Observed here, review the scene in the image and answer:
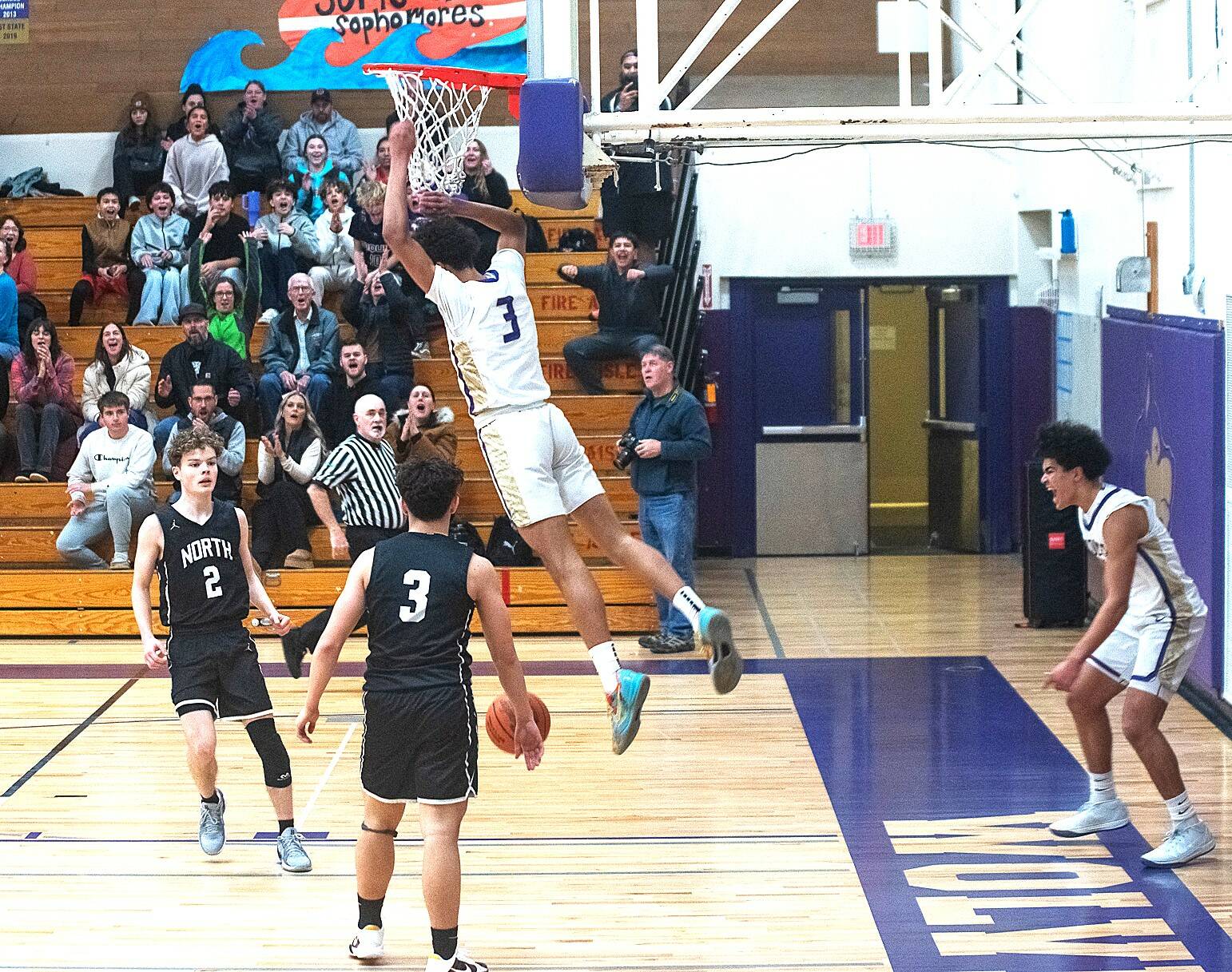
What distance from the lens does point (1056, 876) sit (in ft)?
20.3

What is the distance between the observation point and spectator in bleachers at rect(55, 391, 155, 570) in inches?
417

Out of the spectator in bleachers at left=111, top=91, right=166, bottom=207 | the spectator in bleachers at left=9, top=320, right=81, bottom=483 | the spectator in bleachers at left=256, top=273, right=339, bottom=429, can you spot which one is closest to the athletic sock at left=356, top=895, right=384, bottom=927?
the spectator in bleachers at left=256, top=273, right=339, bottom=429

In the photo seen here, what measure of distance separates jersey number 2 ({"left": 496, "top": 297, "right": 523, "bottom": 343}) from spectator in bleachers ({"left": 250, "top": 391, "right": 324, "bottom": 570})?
16.9ft

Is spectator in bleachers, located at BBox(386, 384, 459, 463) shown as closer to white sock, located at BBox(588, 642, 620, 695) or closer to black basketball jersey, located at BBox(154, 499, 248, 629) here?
black basketball jersey, located at BBox(154, 499, 248, 629)

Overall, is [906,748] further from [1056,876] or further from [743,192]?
[743,192]

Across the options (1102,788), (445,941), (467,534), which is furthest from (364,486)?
(1102,788)

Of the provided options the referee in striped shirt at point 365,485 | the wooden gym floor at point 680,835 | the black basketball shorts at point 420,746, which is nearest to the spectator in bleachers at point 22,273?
the wooden gym floor at point 680,835

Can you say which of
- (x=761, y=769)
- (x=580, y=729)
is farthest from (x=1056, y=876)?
(x=580, y=729)

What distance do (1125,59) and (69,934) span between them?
8.26 meters

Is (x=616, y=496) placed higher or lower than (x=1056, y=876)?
higher

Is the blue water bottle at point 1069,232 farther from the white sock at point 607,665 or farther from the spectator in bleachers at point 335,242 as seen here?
the white sock at point 607,665

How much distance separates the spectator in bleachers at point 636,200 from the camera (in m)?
12.1

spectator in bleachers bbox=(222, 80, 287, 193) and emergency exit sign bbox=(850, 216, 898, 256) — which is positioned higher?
spectator in bleachers bbox=(222, 80, 287, 193)

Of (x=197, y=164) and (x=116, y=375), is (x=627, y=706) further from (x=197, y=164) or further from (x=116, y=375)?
(x=197, y=164)
